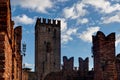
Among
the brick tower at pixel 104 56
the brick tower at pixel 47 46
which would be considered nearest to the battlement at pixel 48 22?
the brick tower at pixel 47 46

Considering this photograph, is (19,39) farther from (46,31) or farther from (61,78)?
(46,31)

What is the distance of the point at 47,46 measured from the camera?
252 ft

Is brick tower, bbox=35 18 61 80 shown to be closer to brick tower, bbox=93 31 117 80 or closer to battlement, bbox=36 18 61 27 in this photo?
battlement, bbox=36 18 61 27

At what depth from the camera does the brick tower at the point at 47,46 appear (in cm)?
7375

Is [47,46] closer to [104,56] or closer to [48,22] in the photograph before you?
[48,22]

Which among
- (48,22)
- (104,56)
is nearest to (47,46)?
(48,22)

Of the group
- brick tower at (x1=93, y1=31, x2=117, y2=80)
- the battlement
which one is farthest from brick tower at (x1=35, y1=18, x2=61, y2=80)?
brick tower at (x1=93, y1=31, x2=117, y2=80)

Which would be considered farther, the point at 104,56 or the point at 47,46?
the point at 47,46

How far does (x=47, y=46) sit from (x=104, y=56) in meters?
64.2

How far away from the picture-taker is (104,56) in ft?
41.7

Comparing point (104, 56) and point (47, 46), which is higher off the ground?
point (47, 46)

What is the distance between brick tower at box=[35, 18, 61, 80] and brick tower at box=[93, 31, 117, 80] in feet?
194

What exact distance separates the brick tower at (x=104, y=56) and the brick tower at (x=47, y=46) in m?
59.2

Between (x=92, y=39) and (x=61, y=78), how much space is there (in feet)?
28.5
